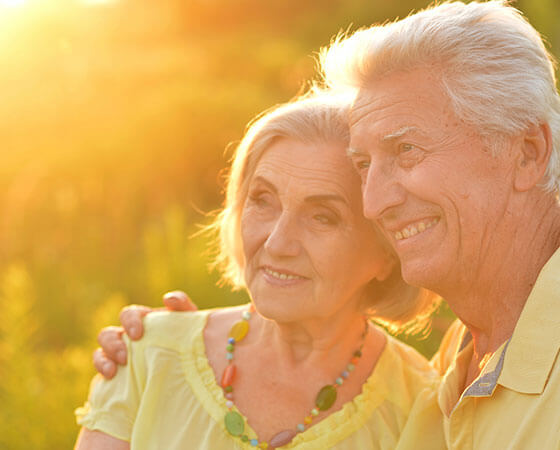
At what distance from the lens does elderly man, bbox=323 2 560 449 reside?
5.93 ft

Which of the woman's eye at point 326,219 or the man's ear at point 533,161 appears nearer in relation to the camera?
the man's ear at point 533,161

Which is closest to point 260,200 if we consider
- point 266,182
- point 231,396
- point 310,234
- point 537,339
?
point 266,182

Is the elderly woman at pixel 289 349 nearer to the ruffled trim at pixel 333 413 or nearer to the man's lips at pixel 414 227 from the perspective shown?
the ruffled trim at pixel 333 413

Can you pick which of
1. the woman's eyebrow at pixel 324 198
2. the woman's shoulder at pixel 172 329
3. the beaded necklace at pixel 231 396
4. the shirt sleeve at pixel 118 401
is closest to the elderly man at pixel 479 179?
the woman's eyebrow at pixel 324 198

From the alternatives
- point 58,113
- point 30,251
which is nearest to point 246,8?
point 58,113

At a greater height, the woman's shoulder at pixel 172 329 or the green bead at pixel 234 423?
the woman's shoulder at pixel 172 329

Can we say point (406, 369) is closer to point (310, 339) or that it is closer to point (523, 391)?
point (310, 339)

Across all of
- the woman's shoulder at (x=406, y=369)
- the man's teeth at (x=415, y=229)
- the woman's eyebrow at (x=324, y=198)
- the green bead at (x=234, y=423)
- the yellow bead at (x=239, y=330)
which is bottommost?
the woman's shoulder at (x=406, y=369)

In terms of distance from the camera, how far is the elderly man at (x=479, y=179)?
1807mm

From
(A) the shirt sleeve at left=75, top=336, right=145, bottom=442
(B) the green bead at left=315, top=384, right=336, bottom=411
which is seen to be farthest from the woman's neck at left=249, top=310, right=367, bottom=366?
(A) the shirt sleeve at left=75, top=336, right=145, bottom=442

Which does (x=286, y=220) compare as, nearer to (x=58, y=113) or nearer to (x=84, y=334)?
(x=84, y=334)

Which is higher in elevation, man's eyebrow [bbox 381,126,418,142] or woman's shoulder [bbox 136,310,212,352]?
man's eyebrow [bbox 381,126,418,142]

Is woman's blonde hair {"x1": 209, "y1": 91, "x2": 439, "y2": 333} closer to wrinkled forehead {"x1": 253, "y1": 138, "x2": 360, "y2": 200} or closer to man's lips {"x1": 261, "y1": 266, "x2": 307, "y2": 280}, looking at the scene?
wrinkled forehead {"x1": 253, "y1": 138, "x2": 360, "y2": 200}

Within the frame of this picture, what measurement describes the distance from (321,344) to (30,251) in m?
4.65
